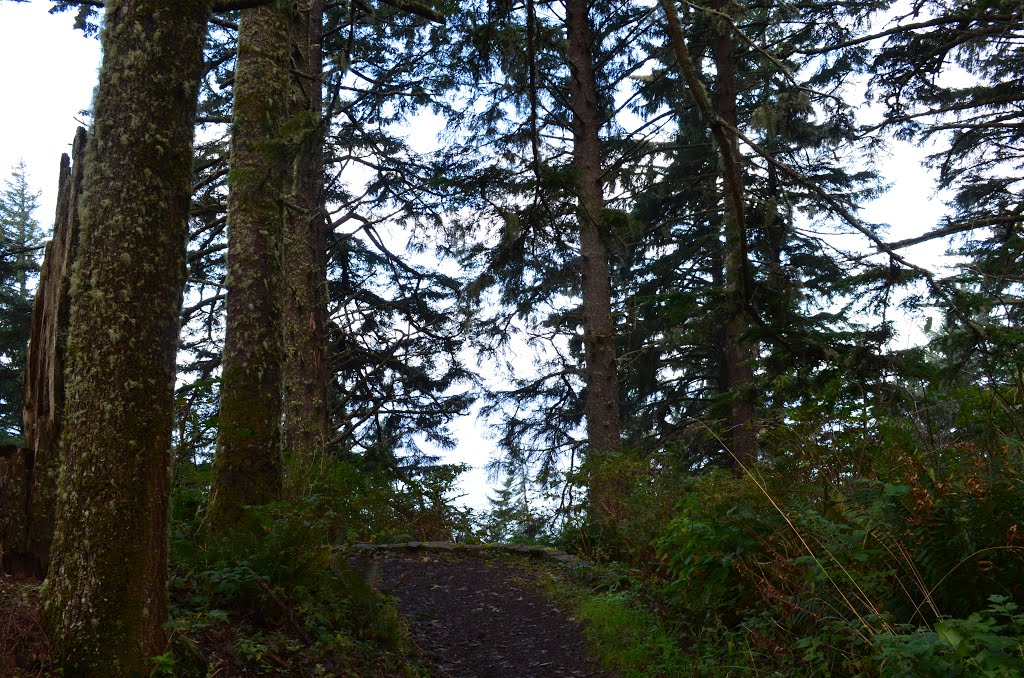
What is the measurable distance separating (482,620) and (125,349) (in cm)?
494

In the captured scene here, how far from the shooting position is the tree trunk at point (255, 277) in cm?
646

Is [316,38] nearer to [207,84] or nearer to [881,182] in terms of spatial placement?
[207,84]

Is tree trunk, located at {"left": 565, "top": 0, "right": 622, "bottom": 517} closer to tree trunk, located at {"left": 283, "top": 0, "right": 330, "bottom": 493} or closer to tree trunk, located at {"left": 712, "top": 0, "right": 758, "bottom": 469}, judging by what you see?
tree trunk, located at {"left": 712, "top": 0, "right": 758, "bottom": 469}

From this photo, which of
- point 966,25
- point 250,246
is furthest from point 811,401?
point 966,25

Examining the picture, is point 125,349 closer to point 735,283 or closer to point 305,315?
point 735,283

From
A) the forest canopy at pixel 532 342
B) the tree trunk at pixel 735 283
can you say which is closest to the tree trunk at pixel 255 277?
the forest canopy at pixel 532 342

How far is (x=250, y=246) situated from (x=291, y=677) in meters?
4.04

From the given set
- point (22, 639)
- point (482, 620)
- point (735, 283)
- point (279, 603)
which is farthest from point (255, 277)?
point (735, 283)

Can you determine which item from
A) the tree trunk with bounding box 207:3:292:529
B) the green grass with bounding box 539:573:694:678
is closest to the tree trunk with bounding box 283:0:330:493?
the tree trunk with bounding box 207:3:292:529

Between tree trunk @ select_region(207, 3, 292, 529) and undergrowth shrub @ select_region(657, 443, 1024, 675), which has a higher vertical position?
tree trunk @ select_region(207, 3, 292, 529)

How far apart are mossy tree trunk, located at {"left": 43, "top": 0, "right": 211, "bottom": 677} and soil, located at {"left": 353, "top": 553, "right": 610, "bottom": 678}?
2753 millimetres

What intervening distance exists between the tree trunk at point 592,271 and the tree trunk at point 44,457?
27.7 ft

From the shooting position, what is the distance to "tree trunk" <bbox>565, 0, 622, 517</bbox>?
41.8 ft

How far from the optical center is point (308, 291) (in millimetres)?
11852
